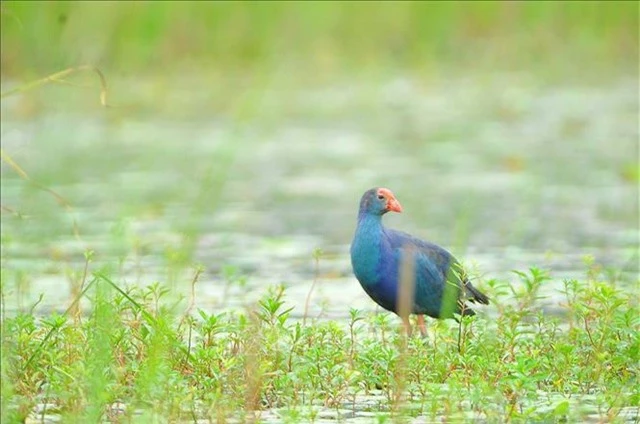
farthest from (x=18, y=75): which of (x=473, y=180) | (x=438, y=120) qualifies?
(x=473, y=180)

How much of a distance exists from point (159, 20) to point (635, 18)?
4813 millimetres

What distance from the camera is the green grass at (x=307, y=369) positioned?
184 inches

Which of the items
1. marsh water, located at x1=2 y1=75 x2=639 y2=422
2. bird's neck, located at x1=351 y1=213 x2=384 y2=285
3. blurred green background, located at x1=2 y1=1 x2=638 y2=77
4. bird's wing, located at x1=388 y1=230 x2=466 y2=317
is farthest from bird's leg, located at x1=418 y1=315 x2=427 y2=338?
blurred green background, located at x1=2 y1=1 x2=638 y2=77

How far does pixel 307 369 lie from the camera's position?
5.08 meters

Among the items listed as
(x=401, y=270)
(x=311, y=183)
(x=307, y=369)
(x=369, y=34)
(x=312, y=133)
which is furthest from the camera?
(x=369, y=34)

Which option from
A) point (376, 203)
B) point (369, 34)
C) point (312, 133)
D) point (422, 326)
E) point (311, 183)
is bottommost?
point (422, 326)

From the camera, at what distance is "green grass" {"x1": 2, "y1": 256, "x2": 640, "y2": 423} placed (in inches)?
184

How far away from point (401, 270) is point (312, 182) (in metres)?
4.99

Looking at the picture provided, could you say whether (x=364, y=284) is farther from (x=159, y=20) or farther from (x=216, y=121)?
(x=159, y=20)

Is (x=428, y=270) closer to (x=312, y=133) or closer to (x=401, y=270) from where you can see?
(x=401, y=270)

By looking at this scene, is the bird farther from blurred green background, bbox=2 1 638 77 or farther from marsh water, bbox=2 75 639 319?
blurred green background, bbox=2 1 638 77

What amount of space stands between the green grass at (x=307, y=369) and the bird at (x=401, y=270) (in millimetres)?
174

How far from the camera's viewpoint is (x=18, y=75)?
43.9ft

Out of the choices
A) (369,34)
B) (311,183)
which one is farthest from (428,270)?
(369,34)
